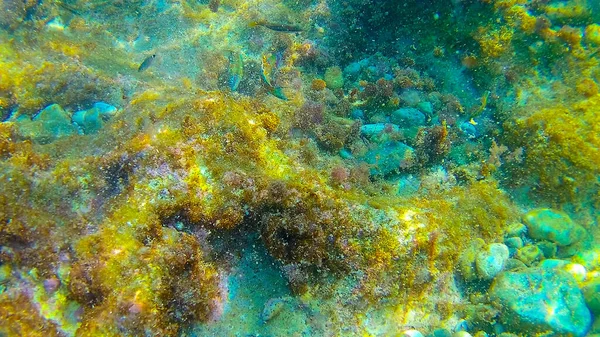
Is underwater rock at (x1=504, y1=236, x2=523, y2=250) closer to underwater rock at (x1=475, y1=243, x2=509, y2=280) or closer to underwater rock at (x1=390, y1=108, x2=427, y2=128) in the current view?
underwater rock at (x1=475, y1=243, x2=509, y2=280)

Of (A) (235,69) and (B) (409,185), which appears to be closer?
(B) (409,185)

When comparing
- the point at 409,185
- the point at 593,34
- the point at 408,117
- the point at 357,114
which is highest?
the point at 593,34

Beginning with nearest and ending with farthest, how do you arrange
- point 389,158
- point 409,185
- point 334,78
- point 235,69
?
1. point 409,185
2. point 389,158
3. point 235,69
4. point 334,78

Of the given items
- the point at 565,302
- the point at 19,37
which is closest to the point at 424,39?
the point at 565,302

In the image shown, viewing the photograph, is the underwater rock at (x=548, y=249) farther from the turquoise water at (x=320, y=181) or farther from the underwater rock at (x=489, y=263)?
the underwater rock at (x=489, y=263)

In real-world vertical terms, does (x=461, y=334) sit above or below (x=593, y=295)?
below

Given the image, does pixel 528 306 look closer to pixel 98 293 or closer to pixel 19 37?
pixel 98 293

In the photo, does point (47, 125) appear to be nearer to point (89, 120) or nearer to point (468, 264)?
point (89, 120)

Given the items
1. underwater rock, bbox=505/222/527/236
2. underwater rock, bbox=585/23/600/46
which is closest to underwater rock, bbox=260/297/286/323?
underwater rock, bbox=505/222/527/236

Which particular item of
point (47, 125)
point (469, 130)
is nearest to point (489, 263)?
point (469, 130)
